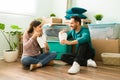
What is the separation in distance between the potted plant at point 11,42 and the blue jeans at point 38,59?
48 centimetres

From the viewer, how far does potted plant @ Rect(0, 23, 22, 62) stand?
2.77m

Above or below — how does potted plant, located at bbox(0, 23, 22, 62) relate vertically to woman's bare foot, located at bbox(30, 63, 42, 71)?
above

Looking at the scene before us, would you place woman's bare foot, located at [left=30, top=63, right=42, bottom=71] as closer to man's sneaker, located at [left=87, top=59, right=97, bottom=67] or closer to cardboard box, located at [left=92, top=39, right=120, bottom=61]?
man's sneaker, located at [left=87, top=59, right=97, bottom=67]

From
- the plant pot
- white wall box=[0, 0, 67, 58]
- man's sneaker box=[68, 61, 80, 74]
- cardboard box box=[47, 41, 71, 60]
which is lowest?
man's sneaker box=[68, 61, 80, 74]

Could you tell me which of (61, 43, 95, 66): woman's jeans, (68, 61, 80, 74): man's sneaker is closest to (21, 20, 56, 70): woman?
(61, 43, 95, 66): woman's jeans

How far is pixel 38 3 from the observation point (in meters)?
3.63

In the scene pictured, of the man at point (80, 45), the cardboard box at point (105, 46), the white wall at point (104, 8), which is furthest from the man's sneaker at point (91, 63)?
the white wall at point (104, 8)

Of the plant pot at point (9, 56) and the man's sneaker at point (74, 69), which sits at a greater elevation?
the plant pot at point (9, 56)

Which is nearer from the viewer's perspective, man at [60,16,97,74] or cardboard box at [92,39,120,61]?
man at [60,16,97,74]

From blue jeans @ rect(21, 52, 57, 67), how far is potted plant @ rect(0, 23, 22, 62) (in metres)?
0.48

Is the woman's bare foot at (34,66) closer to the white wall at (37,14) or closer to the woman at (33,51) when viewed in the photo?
the woman at (33,51)

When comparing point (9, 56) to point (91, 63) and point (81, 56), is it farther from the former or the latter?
point (91, 63)

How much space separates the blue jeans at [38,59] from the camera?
233cm

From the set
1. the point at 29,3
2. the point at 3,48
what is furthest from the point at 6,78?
the point at 29,3
